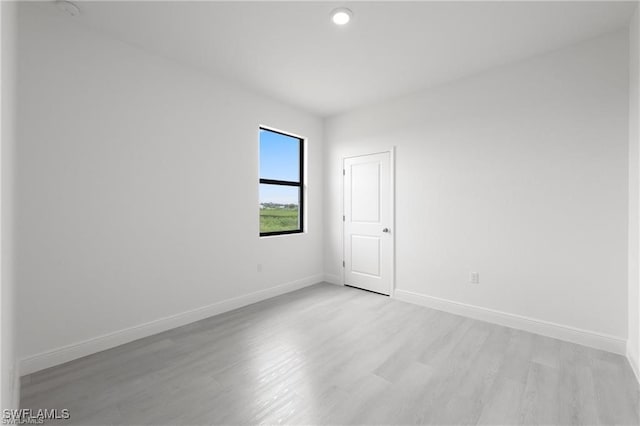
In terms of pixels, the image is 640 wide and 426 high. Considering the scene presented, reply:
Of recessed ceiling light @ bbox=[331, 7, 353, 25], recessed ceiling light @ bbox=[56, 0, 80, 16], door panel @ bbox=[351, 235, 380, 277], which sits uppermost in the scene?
recessed ceiling light @ bbox=[331, 7, 353, 25]

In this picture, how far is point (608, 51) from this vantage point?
97.4 inches

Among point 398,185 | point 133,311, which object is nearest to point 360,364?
point 133,311

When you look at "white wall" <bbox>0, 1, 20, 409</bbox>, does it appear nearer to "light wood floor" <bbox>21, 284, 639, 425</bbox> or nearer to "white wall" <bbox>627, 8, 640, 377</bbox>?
"light wood floor" <bbox>21, 284, 639, 425</bbox>

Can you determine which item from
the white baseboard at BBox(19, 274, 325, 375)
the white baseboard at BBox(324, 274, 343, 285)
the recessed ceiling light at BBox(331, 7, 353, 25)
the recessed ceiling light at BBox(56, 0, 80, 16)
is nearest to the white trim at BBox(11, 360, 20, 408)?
the white baseboard at BBox(19, 274, 325, 375)

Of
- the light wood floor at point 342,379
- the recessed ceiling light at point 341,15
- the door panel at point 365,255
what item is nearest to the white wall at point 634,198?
the light wood floor at point 342,379

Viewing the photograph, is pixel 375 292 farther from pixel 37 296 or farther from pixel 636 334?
pixel 37 296

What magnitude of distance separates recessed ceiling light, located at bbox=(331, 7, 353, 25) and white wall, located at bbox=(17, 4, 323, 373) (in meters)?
1.65

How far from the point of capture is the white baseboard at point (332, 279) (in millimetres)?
4555

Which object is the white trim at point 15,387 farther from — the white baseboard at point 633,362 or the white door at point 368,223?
the white baseboard at point 633,362

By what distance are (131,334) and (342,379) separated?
2003 millimetres

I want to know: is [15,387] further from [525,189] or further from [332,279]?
[525,189]

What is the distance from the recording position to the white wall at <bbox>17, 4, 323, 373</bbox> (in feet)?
7.01

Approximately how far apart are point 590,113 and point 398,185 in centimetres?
197

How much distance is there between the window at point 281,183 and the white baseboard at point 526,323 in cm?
201
